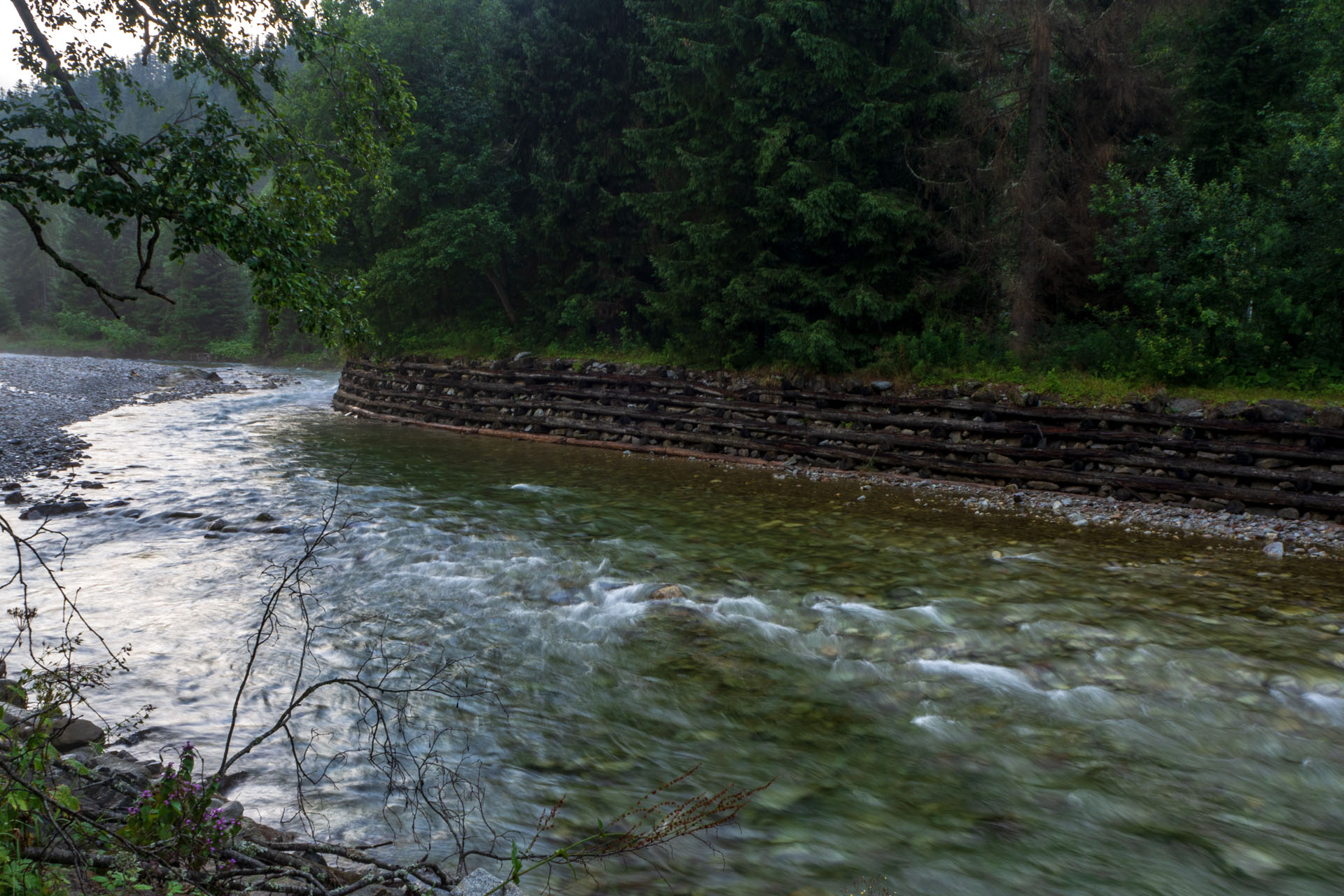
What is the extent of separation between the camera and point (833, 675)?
6469mm

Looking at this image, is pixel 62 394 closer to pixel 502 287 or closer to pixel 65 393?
pixel 65 393

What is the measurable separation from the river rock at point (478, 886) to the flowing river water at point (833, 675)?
0.61 m

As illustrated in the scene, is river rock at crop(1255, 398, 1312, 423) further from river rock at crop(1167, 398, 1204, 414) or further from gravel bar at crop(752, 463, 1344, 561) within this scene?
gravel bar at crop(752, 463, 1344, 561)

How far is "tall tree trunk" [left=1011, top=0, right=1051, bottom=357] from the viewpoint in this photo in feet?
52.4

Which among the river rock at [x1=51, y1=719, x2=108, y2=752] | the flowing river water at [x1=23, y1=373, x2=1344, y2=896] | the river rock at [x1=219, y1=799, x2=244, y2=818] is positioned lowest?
the flowing river water at [x1=23, y1=373, x2=1344, y2=896]

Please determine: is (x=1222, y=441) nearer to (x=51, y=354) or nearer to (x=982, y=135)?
(x=982, y=135)

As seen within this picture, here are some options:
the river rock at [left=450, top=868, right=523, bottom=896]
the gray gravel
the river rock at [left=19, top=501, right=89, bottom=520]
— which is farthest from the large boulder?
the gray gravel

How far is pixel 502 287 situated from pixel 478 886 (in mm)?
26840

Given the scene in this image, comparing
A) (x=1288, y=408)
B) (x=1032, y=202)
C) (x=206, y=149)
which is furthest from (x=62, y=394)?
(x=1288, y=408)

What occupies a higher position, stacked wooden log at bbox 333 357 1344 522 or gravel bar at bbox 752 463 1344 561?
stacked wooden log at bbox 333 357 1344 522

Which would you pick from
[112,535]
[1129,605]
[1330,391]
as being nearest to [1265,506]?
[1330,391]

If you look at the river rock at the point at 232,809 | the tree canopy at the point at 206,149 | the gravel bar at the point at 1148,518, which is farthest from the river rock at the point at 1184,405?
the river rock at the point at 232,809

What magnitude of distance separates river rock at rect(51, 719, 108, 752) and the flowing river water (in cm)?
35

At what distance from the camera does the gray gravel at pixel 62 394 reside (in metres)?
15.5
